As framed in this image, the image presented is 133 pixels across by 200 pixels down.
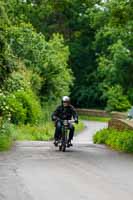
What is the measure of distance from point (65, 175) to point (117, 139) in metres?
8.81

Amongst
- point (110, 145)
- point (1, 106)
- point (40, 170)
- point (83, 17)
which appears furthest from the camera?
point (83, 17)

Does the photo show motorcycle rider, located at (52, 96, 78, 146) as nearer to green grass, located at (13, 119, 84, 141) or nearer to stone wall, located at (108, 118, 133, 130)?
stone wall, located at (108, 118, 133, 130)

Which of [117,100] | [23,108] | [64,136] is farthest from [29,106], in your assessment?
[117,100]

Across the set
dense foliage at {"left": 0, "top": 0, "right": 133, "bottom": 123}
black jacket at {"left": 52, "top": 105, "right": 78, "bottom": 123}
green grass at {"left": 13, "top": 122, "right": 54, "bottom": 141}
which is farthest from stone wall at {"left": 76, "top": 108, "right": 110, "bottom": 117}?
black jacket at {"left": 52, "top": 105, "right": 78, "bottom": 123}

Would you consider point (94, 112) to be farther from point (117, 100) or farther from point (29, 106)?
point (29, 106)

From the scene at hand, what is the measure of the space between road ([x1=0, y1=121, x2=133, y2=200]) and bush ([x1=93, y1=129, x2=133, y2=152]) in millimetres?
1007

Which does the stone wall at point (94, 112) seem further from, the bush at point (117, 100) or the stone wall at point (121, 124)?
the stone wall at point (121, 124)

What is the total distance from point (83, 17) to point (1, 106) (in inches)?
2153

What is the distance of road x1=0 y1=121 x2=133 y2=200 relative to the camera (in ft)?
36.0

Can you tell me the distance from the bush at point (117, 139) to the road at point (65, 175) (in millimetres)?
1007

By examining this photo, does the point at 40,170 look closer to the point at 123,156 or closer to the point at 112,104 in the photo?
the point at 123,156

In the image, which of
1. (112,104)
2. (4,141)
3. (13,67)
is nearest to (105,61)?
(112,104)

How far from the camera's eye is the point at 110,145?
23391 millimetres

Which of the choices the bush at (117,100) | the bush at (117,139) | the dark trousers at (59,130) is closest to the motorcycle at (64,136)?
the dark trousers at (59,130)
